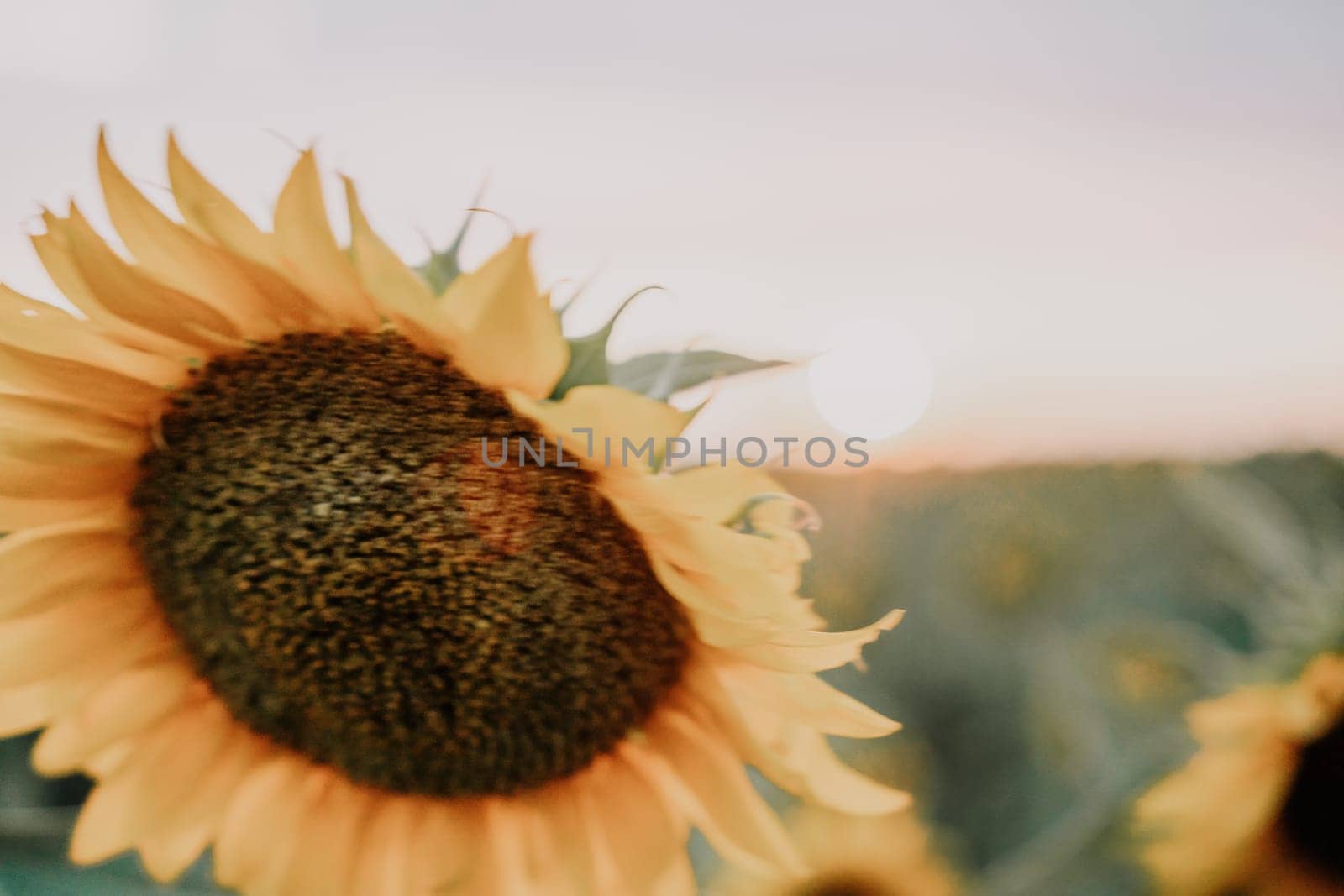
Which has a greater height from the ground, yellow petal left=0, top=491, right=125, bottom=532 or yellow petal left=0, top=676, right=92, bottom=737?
yellow petal left=0, top=491, right=125, bottom=532

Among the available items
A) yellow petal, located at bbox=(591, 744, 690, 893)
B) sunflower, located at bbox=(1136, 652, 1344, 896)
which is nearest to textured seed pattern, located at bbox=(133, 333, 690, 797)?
yellow petal, located at bbox=(591, 744, 690, 893)

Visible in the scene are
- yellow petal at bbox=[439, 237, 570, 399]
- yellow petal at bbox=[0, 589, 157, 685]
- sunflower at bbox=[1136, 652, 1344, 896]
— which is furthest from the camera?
sunflower at bbox=[1136, 652, 1344, 896]

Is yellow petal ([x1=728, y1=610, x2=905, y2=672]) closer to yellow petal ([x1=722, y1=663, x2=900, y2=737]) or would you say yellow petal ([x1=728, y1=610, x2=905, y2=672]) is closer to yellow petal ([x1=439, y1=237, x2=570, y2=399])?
yellow petal ([x1=722, y1=663, x2=900, y2=737])

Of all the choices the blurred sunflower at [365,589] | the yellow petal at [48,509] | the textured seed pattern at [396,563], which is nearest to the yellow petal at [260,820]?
the blurred sunflower at [365,589]

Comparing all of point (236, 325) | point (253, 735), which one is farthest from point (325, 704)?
point (236, 325)

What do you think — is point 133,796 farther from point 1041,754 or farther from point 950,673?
point 950,673

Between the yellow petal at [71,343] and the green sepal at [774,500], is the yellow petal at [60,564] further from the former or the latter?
the green sepal at [774,500]

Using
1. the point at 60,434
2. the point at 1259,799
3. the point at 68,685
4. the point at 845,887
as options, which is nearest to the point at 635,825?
the point at 68,685
